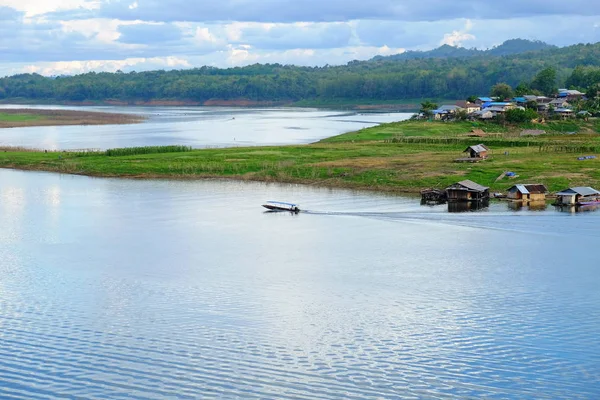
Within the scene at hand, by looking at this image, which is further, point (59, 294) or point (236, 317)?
point (59, 294)

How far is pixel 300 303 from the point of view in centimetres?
3619

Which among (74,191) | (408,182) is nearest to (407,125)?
(408,182)

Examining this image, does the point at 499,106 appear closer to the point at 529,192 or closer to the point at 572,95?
the point at 572,95

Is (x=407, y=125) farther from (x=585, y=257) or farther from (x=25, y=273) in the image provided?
(x=25, y=273)

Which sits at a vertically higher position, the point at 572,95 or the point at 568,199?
the point at 572,95

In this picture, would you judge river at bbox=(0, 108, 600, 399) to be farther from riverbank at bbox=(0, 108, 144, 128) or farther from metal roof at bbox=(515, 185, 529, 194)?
riverbank at bbox=(0, 108, 144, 128)

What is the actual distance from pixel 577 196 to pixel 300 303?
3226cm

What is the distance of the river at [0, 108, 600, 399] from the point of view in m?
27.4

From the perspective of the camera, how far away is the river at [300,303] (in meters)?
27.4

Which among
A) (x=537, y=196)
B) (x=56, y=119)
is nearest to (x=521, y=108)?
(x=537, y=196)

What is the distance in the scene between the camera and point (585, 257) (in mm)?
43812

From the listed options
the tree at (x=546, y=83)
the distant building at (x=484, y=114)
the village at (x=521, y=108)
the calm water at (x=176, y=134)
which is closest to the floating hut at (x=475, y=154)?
the village at (x=521, y=108)

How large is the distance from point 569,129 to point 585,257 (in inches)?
2724

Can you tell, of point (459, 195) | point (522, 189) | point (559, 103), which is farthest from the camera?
point (559, 103)
